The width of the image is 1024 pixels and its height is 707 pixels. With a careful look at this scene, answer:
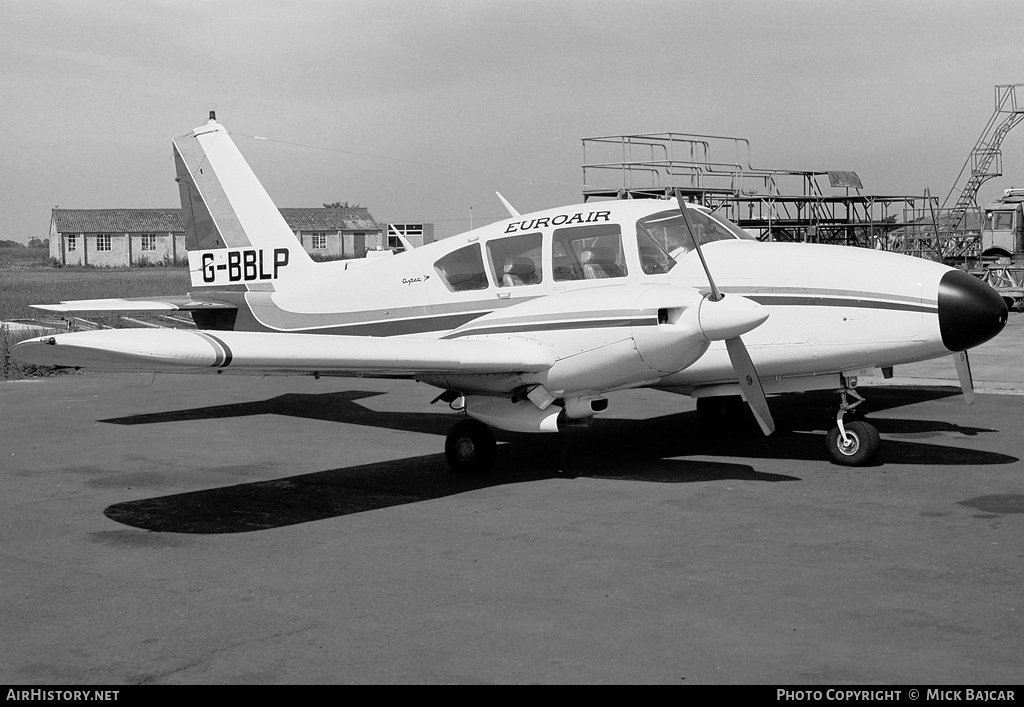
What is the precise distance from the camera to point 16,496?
920cm

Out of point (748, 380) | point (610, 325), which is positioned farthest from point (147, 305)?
point (748, 380)

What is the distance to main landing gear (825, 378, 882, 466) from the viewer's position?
9672 millimetres

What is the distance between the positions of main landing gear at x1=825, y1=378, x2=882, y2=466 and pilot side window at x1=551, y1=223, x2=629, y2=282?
2487mm

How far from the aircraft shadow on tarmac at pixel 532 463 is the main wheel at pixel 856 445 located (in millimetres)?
174

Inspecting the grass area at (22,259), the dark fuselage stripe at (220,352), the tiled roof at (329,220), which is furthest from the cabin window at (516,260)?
the grass area at (22,259)

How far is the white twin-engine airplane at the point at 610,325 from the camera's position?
8.59 meters

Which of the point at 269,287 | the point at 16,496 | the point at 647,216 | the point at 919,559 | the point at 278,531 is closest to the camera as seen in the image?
the point at 919,559

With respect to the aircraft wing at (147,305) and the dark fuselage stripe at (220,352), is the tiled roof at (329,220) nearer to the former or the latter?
the aircraft wing at (147,305)

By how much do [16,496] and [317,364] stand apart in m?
3.31
